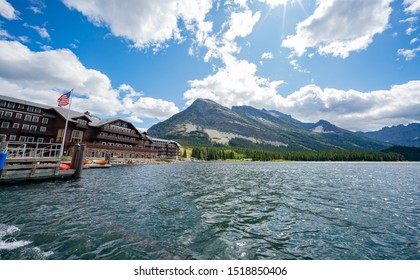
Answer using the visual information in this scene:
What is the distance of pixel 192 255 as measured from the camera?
7.83 m

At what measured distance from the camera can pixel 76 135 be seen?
7000 centimetres

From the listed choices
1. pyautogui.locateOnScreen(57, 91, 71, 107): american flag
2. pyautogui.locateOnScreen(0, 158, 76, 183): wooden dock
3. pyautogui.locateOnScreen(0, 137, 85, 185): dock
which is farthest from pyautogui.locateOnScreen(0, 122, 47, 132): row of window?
pyautogui.locateOnScreen(0, 158, 76, 183): wooden dock

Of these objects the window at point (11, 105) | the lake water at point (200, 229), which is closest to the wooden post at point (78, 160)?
the lake water at point (200, 229)

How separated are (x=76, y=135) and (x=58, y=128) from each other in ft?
18.5

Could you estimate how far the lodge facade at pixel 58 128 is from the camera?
193ft

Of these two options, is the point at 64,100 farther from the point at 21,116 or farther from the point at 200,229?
the point at 21,116

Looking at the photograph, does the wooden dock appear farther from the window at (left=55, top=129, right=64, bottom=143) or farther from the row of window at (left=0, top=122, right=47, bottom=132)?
the row of window at (left=0, top=122, right=47, bottom=132)

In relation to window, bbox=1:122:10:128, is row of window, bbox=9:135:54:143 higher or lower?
lower

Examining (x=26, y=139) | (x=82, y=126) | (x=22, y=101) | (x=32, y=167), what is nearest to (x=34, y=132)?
(x=26, y=139)

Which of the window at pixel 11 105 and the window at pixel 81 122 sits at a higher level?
the window at pixel 11 105

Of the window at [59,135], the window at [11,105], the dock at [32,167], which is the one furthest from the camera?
the window at [59,135]

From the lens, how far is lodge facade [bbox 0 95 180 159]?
58.7 m

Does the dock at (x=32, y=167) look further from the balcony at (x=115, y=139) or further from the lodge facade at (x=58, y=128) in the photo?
the balcony at (x=115, y=139)
